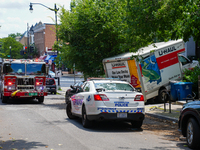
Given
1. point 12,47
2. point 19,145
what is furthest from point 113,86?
point 12,47

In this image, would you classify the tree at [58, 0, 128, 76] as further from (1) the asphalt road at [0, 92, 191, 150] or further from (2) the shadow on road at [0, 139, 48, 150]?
(2) the shadow on road at [0, 139, 48, 150]

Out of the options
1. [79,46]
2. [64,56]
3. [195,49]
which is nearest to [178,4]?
[79,46]

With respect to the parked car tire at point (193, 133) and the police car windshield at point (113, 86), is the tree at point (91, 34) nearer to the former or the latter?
the police car windshield at point (113, 86)

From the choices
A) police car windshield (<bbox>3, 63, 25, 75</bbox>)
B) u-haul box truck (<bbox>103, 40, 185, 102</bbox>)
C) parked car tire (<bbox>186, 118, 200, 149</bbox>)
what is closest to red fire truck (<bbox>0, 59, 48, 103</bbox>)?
police car windshield (<bbox>3, 63, 25, 75</bbox>)

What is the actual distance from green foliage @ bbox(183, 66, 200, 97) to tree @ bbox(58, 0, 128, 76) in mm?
4137

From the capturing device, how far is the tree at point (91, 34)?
19.9 metres

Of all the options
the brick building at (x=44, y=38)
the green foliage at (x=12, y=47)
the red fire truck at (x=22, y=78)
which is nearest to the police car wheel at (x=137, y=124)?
the red fire truck at (x=22, y=78)

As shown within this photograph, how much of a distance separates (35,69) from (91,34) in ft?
13.7

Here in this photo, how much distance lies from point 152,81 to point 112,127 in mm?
7796

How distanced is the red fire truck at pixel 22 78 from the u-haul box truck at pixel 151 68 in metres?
4.19

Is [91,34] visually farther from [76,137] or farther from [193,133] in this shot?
[193,133]

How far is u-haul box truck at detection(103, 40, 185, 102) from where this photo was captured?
17688 millimetres

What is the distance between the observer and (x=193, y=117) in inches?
295

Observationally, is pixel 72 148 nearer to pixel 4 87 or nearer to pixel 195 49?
pixel 4 87
